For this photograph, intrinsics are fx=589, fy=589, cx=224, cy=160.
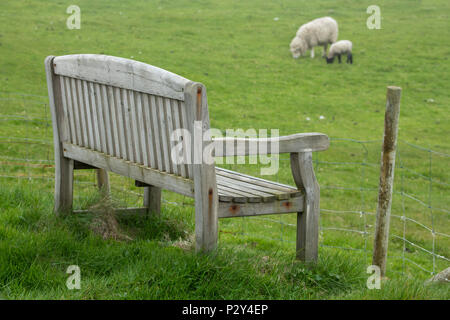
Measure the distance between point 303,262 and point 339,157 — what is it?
A: 9.29 metres

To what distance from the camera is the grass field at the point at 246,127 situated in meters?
3.66

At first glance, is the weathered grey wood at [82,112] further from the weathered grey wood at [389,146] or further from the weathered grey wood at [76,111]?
the weathered grey wood at [389,146]

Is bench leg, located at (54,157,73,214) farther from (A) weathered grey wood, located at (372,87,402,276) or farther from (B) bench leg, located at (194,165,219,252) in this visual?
(A) weathered grey wood, located at (372,87,402,276)

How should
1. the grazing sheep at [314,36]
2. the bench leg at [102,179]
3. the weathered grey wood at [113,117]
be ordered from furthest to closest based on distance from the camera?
the grazing sheep at [314,36]
the bench leg at [102,179]
the weathered grey wood at [113,117]

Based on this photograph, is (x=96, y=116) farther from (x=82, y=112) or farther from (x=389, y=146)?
(x=389, y=146)

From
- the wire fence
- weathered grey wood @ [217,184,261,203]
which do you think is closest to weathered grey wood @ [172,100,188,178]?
weathered grey wood @ [217,184,261,203]

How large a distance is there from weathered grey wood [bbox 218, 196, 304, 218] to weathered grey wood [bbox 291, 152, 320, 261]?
67 millimetres

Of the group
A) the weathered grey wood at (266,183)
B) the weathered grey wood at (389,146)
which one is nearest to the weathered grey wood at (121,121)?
the weathered grey wood at (266,183)

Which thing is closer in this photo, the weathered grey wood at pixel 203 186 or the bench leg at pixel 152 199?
the weathered grey wood at pixel 203 186

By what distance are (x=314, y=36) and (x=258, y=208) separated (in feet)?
67.1

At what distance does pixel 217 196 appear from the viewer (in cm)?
365

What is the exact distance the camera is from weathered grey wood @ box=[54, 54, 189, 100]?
3.57 meters

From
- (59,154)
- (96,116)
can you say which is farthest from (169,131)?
(59,154)

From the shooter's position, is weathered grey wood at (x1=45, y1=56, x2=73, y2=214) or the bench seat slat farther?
weathered grey wood at (x1=45, y1=56, x2=73, y2=214)
